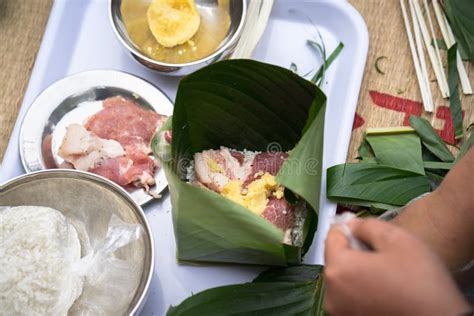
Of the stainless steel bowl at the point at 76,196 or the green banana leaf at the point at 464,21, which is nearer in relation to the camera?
the stainless steel bowl at the point at 76,196

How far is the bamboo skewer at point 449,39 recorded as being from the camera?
1.41m

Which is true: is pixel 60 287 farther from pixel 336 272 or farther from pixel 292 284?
pixel 336 272

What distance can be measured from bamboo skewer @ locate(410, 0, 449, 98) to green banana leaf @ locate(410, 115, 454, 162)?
12 centimetres

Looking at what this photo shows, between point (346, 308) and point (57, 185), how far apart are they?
0.69m

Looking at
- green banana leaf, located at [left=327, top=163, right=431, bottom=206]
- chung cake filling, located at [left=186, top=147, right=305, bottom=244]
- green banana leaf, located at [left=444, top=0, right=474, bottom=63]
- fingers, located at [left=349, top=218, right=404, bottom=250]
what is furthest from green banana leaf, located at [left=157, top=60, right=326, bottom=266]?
green banana leaf, located at [left=444, top=0, right=474, bottom=63]

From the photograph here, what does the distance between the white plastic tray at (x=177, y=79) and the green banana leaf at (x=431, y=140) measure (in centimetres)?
15

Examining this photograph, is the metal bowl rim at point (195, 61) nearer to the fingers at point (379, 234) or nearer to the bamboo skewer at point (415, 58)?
the bamboo skewer at point (415, 58)

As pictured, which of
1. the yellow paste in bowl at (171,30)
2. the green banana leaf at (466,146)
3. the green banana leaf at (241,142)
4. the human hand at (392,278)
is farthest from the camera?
the yellow paste in bowl at (171,30)

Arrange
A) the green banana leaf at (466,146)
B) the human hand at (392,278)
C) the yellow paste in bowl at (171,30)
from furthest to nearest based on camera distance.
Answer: the yellow paste in bowl at (171,30), the green banana leaf at (466,146), the human hand at (392,278)

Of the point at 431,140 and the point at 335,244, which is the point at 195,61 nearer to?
the point at 431,140

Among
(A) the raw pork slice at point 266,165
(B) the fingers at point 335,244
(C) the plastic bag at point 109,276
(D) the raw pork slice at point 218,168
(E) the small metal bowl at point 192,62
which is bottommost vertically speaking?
(C) the plastic bag at point 109,276

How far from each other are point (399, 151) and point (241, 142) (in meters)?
0.34

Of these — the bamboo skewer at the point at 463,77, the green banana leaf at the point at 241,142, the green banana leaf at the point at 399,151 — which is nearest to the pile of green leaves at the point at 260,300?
the green banana leaf at the point at 241,142

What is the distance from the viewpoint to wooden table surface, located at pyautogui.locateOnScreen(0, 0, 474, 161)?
140cm
